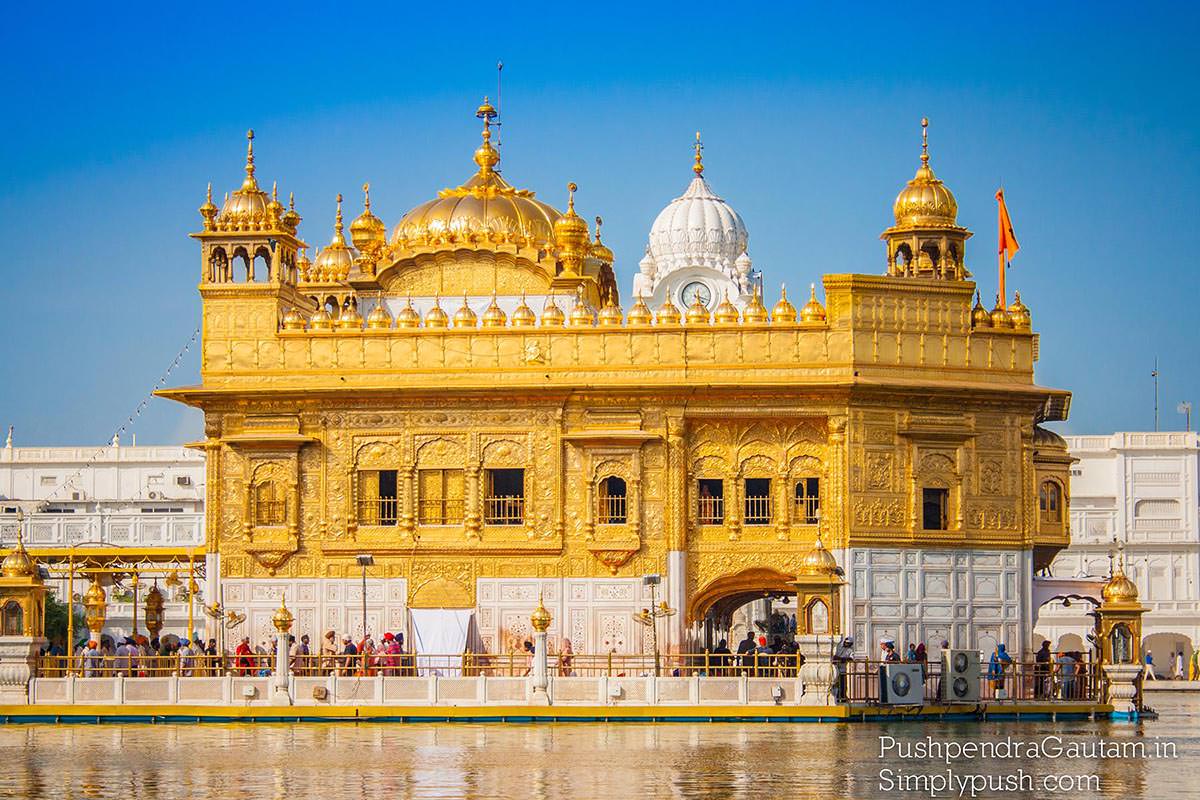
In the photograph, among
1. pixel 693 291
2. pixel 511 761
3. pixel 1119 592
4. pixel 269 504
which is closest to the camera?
pixel 511 761

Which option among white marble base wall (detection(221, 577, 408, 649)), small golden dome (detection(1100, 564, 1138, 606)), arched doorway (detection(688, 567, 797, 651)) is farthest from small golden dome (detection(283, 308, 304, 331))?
small golden dome (detection(1100, 564, 1138, 606))

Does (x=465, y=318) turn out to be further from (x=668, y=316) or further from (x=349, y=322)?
(x=668, y=316)

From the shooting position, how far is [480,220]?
151 feet

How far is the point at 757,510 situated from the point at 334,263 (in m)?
17.5

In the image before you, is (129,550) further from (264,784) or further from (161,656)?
(264,784)

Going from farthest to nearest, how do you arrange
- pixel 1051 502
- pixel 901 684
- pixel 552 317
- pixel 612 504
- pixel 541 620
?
pixel 1051 502, pixel 552 317, pixel 612 504, pixel 901 684, pixel 541 620

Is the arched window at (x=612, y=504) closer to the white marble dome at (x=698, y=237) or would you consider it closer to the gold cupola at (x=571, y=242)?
the gold cupola at (x=571, y=242)

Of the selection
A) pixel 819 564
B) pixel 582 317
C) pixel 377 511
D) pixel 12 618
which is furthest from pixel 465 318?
pixel 12 618

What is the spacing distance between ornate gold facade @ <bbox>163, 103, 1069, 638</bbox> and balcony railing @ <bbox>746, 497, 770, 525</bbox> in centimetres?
4

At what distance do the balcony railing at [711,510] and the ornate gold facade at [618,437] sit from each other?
5cm

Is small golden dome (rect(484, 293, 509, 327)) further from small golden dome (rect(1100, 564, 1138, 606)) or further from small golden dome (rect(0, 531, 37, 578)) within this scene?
small golden dome (rect(1100, 564, 1138, 606))

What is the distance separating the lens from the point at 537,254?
4519 cm

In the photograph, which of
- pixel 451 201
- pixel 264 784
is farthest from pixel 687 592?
pixel 264 784

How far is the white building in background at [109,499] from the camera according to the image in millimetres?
83438
